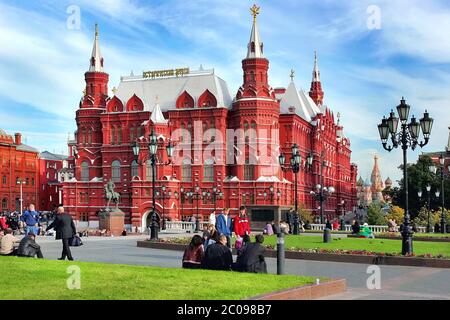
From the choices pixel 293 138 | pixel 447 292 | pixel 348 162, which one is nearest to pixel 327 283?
pixel 447 292

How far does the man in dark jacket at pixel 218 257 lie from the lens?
1508 centimetres

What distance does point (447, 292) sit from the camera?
46.5 feet

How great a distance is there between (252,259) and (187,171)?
6412cm

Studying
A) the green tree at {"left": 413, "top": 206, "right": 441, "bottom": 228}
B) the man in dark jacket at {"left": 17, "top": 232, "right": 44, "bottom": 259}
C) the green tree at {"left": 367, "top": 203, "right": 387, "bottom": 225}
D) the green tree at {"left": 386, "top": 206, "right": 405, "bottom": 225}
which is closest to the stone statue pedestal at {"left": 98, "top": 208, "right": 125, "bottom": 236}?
the green tree at {"left": 367, "top": 203, "right": 387, "bottom": 225}

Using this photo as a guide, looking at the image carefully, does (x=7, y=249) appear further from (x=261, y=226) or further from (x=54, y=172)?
(x=54, y=172)

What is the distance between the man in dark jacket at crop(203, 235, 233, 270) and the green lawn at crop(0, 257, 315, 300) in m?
0.57

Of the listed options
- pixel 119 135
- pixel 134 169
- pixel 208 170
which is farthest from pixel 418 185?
pixel 119 135

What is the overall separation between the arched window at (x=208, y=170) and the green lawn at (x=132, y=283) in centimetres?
6152

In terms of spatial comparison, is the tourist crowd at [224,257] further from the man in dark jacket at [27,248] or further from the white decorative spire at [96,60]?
the white decorative spire at [96,60]

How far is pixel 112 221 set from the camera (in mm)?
46844

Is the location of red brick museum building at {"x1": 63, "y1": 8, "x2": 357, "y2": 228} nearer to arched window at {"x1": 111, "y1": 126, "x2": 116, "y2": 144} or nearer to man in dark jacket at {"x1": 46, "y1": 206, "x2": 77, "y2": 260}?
arched window at {"x1": 111, "y1": 126, "x2": 116, "y2": 144}

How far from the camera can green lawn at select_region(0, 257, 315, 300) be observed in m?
11.0

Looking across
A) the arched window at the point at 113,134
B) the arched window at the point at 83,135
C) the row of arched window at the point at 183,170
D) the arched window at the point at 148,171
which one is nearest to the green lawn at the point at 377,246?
the row of arched window at the point at 183,170

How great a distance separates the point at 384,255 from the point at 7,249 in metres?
12.8
